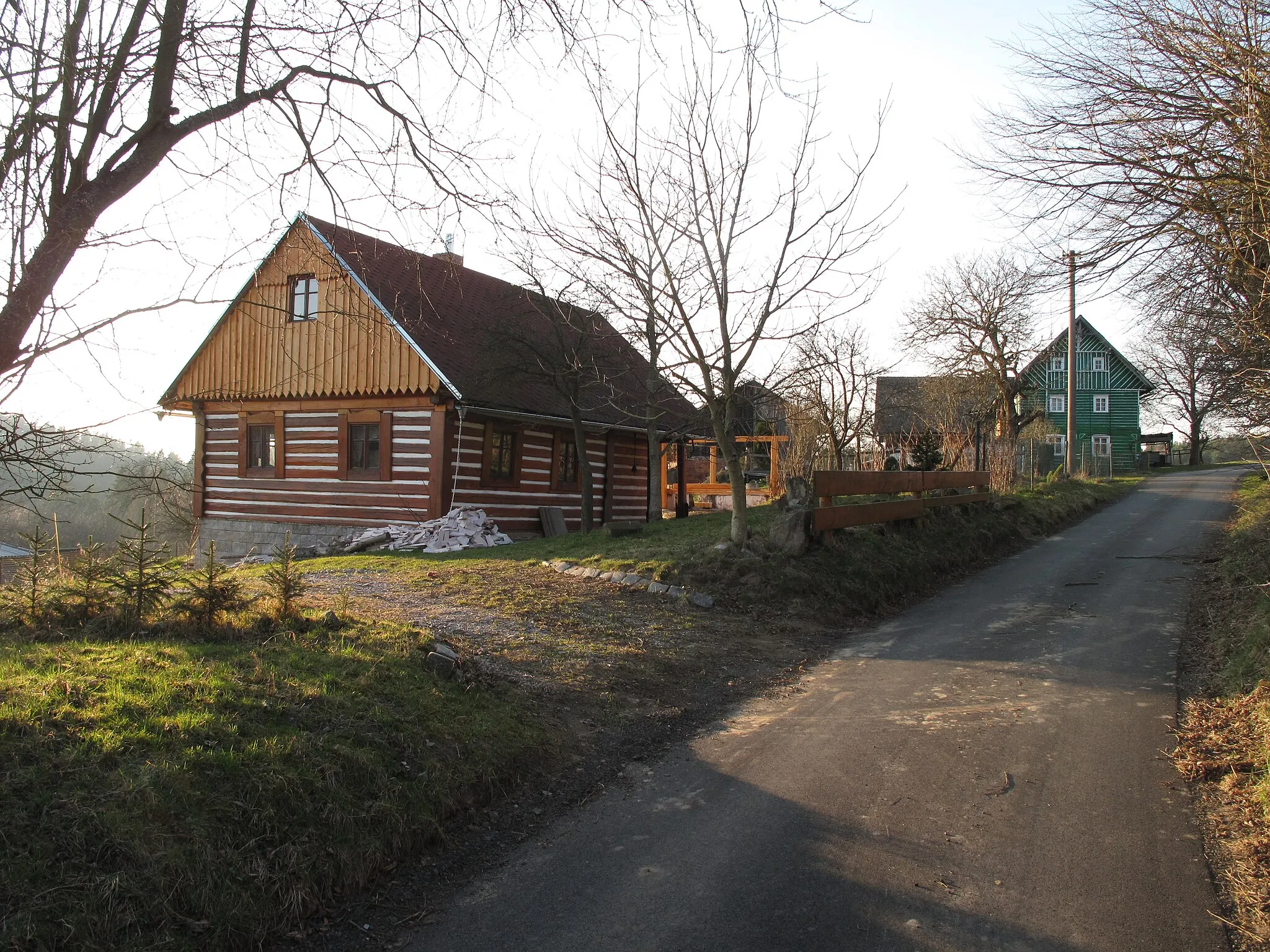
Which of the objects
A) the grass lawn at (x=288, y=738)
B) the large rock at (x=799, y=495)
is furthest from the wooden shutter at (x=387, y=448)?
the large rock at (x=799, y=495)

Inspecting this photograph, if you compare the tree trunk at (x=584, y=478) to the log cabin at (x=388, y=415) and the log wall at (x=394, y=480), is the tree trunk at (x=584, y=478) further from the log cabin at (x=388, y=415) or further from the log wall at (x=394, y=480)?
the log wall at (x=394, y=480)

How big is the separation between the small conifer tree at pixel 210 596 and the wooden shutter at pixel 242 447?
15.5 m

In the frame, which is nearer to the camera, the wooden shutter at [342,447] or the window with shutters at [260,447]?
the wooden shutter at [342,447]

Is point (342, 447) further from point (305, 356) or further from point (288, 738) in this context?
point (288, 738)

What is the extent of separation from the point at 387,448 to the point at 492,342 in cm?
319

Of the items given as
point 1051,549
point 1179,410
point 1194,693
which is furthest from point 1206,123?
point 1179,410

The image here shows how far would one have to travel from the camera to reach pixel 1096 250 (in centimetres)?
776

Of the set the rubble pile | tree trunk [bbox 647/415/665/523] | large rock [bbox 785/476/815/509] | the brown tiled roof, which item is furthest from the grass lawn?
tree trunk [bbox 647/415/665/523]

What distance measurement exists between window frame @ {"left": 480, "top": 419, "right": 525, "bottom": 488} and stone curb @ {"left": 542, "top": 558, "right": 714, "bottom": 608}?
24.1ft

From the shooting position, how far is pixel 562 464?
826 inches

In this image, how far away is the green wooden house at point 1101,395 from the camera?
172 ft

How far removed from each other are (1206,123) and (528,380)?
13.8 meters

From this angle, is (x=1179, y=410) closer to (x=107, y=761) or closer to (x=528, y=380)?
(x=528, y=380)

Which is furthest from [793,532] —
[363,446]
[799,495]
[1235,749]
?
[363,446]
